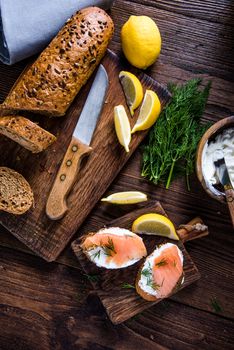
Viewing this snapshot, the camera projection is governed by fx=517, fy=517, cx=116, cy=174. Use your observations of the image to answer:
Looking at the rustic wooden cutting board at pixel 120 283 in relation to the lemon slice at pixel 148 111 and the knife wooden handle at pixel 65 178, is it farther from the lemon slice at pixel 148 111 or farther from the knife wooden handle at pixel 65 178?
the lemon slice at pixel 148 111

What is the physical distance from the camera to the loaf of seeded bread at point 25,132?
70.1 inches

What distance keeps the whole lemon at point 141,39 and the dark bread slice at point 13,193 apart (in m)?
0.60

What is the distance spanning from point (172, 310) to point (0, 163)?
871 mm

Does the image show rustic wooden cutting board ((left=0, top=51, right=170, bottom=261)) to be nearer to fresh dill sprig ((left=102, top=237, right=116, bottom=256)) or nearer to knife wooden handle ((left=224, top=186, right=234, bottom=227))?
fresh dill sprig ((left=102, top=237, right=116, bottom=256))

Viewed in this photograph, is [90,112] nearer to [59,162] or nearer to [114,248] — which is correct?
[59,162]

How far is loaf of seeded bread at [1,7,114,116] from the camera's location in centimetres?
178

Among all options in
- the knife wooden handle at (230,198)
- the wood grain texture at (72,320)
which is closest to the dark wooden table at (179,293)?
the wood grain texture at (72,320)

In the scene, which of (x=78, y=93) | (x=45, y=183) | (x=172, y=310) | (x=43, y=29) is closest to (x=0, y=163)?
(x=45, y=183)

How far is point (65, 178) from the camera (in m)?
1.89

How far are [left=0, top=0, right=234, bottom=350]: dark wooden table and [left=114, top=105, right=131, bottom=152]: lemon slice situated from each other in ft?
0.37

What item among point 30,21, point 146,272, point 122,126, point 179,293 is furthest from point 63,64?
point 179,293

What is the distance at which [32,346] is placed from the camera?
2049 millimetres

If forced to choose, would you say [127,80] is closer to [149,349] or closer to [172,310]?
[172,310]

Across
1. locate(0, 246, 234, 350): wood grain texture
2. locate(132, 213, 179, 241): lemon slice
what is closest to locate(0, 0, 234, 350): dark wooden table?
locate(0, 246, 234, 350): wood grain texture
